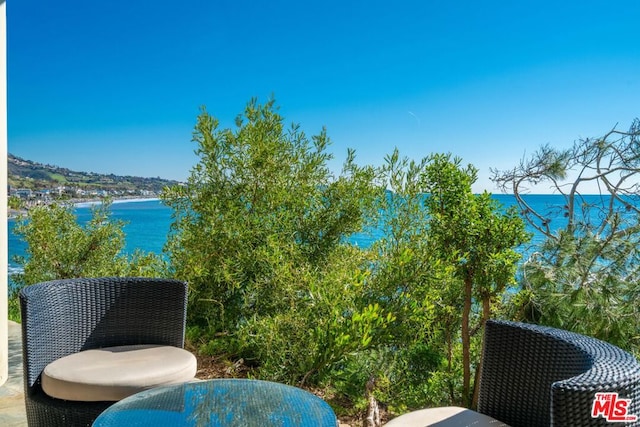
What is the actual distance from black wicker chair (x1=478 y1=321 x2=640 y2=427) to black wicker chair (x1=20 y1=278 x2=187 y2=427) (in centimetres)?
170

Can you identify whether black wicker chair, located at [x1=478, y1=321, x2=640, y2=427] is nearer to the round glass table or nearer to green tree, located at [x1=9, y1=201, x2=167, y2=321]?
the round glass table

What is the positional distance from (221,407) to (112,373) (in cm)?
78

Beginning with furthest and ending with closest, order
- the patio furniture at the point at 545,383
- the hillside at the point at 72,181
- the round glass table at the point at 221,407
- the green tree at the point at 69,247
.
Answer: the hillside at the point at 72,181, the green tree at the point at 69,247, the round glass table at the point at 221,407, the patio furniture at the point at 545,383

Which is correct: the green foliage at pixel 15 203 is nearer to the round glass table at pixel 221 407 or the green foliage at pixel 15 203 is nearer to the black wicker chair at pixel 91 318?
the black wicker chair at pixel 91 318

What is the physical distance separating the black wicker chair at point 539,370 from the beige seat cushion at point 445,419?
14cm

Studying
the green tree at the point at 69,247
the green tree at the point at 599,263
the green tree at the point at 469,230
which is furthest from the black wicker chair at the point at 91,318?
the green tree at the point at 599,263

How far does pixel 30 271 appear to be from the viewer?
5184mm

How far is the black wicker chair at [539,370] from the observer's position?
1.30 m

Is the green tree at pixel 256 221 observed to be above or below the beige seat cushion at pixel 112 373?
above

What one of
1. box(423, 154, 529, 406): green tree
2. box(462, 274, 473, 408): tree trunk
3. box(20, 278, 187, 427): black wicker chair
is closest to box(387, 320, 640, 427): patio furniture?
box(423, 154, 529, 406): green tree

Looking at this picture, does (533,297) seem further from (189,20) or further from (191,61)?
(191,61)

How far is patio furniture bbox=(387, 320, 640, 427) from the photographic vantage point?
125 centimetres

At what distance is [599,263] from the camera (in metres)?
3.85

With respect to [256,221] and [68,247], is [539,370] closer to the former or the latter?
[256,221]
